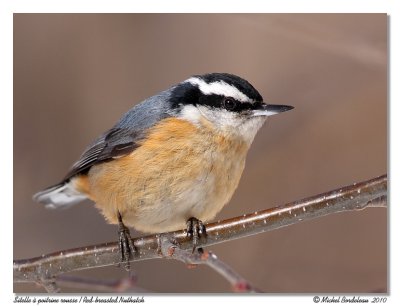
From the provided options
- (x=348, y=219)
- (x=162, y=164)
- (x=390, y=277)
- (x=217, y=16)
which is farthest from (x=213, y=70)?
(x=390, y=277)

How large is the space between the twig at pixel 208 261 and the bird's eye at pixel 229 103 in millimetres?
623

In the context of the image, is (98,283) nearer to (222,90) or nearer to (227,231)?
(227,231)

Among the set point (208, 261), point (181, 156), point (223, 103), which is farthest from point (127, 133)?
point (208, 261)

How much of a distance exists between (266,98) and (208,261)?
3.15 ft

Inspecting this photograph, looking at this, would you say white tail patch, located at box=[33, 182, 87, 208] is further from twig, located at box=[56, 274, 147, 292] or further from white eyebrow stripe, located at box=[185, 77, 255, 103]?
white eyebrow stripe, located at box=[185, 77, 255, 103]

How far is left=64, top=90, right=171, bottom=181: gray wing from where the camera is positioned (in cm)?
294

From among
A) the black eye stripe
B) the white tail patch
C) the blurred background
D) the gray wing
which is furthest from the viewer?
the white tail patch

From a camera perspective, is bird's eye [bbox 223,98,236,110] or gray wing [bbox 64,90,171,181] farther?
gray wing [bbox 64,90,171,181]

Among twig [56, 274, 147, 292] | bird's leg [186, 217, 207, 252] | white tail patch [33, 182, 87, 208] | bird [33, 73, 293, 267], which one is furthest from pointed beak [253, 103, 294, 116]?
white tail patch [33, 182, 87, 208]

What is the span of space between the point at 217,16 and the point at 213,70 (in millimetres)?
290

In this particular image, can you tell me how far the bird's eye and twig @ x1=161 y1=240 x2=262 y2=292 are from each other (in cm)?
62

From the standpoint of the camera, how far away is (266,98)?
3.33 m

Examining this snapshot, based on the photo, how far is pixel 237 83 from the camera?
2.77 metres
